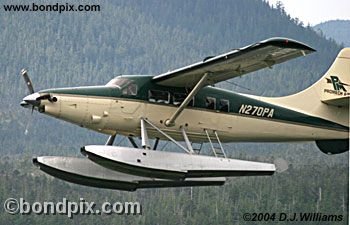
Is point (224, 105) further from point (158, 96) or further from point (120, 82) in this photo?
point (120, 82)

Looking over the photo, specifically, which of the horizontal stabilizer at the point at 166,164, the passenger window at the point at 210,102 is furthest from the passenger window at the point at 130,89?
the passenger window at the point at 210,102

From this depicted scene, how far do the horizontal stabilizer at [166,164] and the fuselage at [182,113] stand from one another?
0.96 metres

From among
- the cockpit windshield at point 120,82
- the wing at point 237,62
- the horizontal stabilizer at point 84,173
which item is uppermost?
the wing at point 237,62

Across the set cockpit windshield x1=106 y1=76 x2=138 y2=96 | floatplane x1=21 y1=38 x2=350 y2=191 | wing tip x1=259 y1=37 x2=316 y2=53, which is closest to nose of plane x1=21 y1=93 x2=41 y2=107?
floatplane x1=21 y1=38 x2=350 y2=191

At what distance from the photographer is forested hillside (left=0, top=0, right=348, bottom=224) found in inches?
2167

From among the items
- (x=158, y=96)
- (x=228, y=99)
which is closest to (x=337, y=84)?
(x=228, y=99)

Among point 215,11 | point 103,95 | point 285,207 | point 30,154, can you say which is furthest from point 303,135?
point 215,11

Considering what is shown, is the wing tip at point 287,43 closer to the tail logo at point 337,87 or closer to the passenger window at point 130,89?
the passenger window at point 130,89

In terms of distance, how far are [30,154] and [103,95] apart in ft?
219

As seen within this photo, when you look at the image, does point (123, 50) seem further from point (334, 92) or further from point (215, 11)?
point (334, 92)

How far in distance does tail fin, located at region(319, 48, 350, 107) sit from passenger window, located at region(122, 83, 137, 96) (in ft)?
14.3

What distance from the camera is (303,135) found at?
68.7 ft

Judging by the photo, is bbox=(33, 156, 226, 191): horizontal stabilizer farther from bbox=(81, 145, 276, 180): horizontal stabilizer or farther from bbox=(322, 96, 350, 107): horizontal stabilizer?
bbox=(322, 96, 350, 107): horizontal stabilizer

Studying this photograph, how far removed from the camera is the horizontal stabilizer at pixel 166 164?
1794 centimetres
